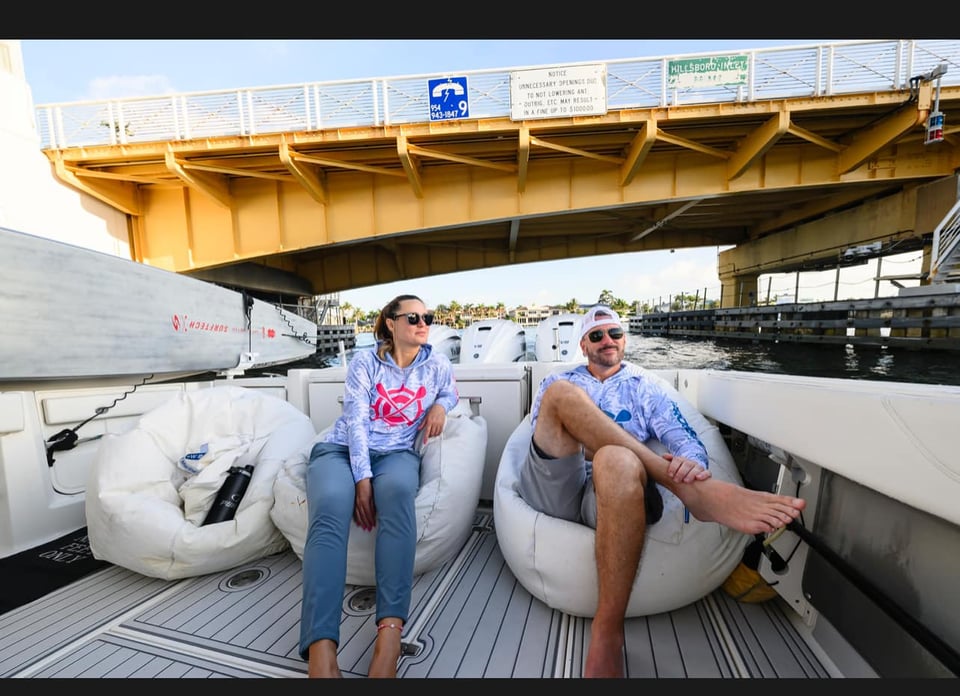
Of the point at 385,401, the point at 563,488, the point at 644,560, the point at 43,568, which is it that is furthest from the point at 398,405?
the point at 43,568

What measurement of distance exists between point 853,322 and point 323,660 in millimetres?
14011

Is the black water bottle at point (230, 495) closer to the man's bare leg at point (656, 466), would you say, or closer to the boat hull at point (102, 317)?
the man's bare leg at point (656, 466)

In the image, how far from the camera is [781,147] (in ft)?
27.1

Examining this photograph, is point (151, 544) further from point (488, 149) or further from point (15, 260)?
point (488, 149)

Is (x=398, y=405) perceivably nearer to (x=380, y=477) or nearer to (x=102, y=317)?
(x=380, y=477)

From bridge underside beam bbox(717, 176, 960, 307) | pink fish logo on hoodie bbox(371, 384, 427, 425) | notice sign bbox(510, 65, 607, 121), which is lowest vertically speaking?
pink fish logo on hoodie bbox(371, 384, 427, 425)

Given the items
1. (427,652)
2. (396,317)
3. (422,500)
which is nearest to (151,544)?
(422,500)

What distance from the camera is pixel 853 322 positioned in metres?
10.4

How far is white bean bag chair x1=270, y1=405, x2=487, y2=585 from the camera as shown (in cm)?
159

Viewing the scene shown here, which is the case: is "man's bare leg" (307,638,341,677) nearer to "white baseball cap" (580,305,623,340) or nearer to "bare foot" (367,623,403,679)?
"bare foot" (367,623,403,679)

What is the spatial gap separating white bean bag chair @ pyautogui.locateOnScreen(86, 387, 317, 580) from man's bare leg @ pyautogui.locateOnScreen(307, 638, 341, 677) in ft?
2.57

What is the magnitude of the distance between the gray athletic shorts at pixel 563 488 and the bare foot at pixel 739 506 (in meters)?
0.32

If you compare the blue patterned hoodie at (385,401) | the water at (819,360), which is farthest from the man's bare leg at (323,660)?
the water at (819,360)

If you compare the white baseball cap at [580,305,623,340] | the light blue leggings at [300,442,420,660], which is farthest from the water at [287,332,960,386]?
the light blue leggings at [300,442,420,660]
